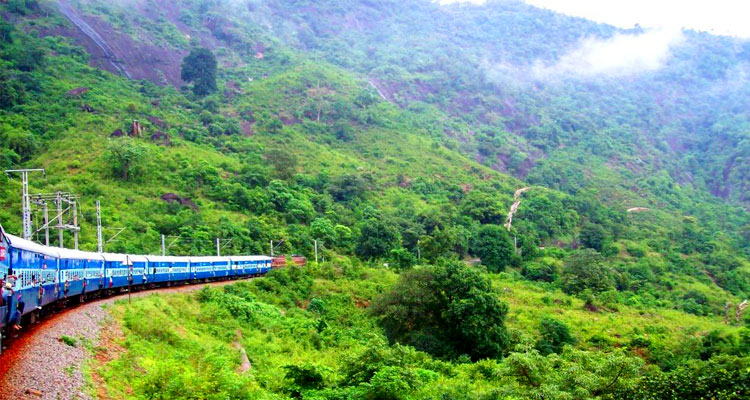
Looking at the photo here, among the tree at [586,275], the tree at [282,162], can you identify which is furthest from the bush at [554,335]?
the tree at [282,162]

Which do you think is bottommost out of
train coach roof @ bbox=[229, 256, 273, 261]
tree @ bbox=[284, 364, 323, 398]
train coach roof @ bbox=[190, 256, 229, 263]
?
tree @ bbox=[284, 364, 323, 398]

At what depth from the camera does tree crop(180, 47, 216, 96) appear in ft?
283

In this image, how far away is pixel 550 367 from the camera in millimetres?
21312

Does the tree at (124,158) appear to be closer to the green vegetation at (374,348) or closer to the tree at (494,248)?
the green vegetation at (374,348)

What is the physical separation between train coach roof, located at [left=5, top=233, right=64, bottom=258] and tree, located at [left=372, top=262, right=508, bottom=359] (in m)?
17.2

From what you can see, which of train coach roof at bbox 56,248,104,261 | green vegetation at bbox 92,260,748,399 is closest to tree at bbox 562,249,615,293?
green vegetation at bbox 92,260,748,399

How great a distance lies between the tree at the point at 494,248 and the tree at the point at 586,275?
6.24m

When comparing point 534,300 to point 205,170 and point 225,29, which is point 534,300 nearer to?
point 205,170

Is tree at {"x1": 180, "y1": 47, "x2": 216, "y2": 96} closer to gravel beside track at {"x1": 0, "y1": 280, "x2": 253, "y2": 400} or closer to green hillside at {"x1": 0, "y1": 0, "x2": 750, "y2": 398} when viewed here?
green hillside at {"x1": 0, "y1": 0, "x2": 750, "y2": 398}

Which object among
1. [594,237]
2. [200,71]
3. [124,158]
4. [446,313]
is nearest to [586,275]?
[594,237]

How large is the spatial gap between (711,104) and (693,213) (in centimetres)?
5927

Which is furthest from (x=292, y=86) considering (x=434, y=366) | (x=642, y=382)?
(x=642, y=382)


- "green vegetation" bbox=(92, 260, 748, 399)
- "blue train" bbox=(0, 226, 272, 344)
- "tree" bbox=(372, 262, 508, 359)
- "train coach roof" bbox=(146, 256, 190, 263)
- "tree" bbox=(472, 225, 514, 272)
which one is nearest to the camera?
"blue train" bbox=(0, 226, 272, 344)

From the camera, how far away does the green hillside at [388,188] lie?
92.4 feet
